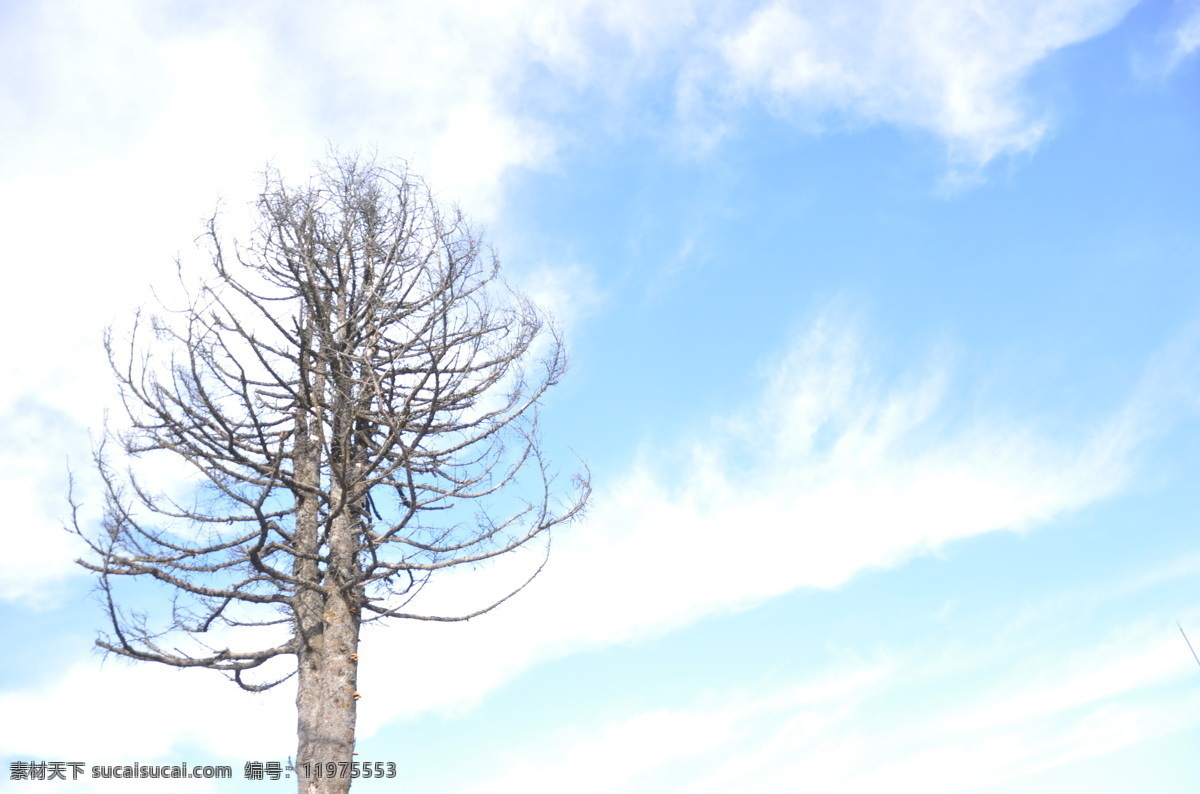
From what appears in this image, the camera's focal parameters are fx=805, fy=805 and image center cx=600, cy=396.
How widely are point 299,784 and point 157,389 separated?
10.3 feet

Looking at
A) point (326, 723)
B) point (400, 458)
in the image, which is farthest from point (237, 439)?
point (326, 723)

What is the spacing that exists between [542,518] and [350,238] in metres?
3.31

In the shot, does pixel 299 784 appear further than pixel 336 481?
No

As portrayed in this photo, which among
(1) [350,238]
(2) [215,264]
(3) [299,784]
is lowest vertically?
(3) [299,784]

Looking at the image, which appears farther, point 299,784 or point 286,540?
point 286,540

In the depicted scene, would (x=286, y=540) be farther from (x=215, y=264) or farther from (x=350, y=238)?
(x=350, y=238)

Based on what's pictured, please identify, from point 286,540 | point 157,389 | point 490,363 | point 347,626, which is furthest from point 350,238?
point 347,626

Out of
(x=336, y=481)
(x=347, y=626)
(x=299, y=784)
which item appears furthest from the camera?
(x=336, y=481)

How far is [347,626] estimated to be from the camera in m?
6.11

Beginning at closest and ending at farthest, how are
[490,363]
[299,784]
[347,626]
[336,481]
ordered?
[299,784] → [347,626] → [336,481] → [490,363]

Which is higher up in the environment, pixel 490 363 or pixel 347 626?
pixel 490 363

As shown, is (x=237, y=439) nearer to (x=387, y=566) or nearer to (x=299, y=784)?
(x=387, y=566)

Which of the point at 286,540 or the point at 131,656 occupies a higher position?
the point at 286,540

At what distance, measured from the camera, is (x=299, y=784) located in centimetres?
557
